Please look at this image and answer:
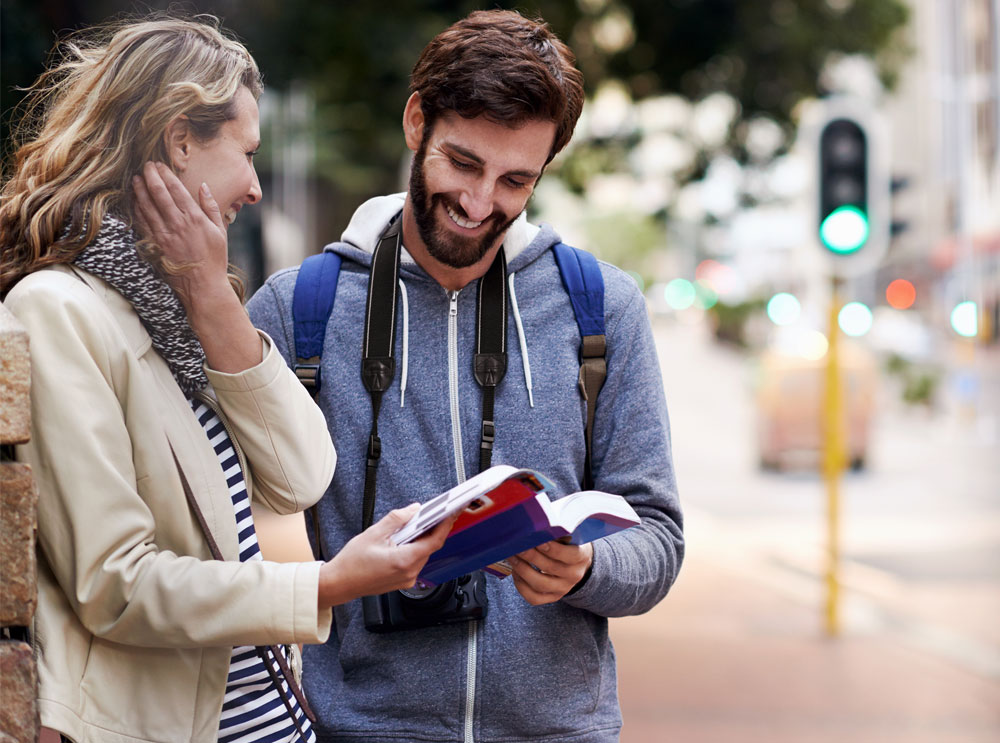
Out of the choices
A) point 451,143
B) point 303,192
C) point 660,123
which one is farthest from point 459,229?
point 303,192

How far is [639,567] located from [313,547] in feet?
1.75

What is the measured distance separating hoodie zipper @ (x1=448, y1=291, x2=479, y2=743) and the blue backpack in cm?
19

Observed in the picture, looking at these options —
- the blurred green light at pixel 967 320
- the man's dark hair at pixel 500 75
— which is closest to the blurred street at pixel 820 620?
the blurred green light at pixel 967 320

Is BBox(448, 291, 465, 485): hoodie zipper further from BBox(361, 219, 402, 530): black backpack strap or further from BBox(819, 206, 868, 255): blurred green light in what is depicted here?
BBox(819, 206, 868, 255): blurred green light

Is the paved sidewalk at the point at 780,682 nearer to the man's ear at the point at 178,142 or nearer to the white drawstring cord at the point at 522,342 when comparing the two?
the white drawstring cord at the point at 522,342

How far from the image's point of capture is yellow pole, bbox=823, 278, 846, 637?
26.0 ft

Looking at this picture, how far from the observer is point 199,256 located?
1635 mm

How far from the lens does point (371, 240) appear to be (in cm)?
228

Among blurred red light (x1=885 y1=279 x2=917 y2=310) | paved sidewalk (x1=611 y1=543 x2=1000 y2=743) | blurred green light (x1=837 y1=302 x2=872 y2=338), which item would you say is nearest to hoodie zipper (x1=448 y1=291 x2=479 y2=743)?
paved sidewalk (x1=611 y1=543 x2=1000 y2=743)

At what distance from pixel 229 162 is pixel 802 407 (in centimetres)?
1453

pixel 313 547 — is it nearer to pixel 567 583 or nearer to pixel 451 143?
pixel 567 583

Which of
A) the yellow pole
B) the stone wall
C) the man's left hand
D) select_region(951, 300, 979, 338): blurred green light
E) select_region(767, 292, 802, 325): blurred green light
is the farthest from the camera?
select_region(767, 292, 802, 325): blurred green light

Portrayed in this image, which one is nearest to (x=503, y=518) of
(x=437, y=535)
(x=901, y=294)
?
(x=437, y=535)

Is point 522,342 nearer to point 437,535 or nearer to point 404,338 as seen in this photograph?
point 404,338
